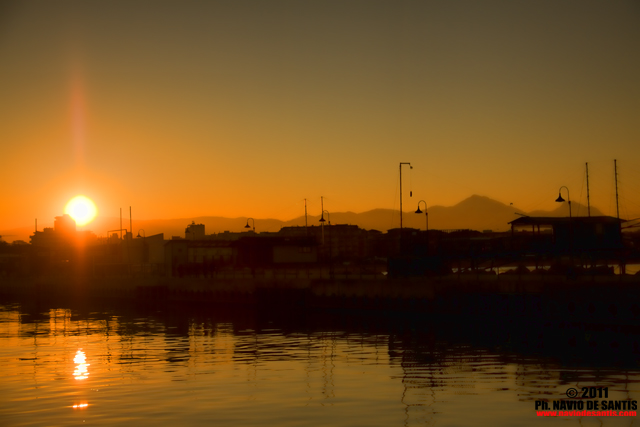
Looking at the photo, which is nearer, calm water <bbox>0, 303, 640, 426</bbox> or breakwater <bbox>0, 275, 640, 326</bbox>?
calm water <bbox>0, 303, 640, 426</bbox>

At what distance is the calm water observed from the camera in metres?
23.3

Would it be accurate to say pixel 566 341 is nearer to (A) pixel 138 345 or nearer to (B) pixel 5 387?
(A) pixel 138 345

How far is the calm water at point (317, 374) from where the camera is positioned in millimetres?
23281

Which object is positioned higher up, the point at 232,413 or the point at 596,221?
the point at 596,221

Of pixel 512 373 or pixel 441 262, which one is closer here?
pixel 512 373

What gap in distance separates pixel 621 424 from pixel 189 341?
108 feet

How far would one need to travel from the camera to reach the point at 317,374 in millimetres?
31750

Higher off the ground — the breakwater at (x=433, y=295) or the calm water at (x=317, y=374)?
the breakwater at (x=433, y=295)

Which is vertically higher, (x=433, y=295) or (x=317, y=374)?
(x=433, y=295)

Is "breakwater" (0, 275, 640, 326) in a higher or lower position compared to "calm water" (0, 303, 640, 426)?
higher

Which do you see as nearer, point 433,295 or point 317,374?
point 317,374

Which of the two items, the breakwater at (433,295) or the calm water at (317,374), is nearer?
the calm water at (317,374)

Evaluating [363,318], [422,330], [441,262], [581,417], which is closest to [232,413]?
[581,417]

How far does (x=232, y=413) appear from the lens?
23578 mm
